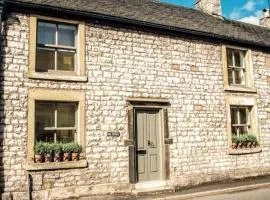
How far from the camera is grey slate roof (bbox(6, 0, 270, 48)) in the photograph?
10359 millimetres

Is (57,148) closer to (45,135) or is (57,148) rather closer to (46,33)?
(45,135)

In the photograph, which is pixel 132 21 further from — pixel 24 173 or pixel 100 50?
pixel 24 173

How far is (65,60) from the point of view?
978 centimetres

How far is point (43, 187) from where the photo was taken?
877cm

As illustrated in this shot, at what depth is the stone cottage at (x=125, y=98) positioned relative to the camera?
8.85 metres

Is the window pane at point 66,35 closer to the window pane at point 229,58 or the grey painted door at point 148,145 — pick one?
the grey painted door at point 148,145

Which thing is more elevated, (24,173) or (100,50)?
(100,50)

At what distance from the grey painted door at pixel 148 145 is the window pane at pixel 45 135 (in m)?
2.56

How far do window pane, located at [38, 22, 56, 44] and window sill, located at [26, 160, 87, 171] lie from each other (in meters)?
3.24

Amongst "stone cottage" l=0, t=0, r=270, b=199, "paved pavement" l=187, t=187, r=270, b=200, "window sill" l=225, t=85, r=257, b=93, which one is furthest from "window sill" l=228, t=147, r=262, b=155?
"window sill" l=225, t=85, r=257, b=93

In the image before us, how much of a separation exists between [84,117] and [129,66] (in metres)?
2.15

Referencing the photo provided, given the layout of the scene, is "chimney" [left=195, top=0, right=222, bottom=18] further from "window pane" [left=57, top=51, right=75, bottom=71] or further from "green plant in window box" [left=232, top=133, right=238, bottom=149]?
"window pane" [left=57, top=51, right=75, bottom=71]

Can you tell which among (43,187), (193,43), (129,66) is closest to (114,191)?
(43,187)

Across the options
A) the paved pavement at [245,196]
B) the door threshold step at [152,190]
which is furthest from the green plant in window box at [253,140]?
the door threshold step at [152,190]
